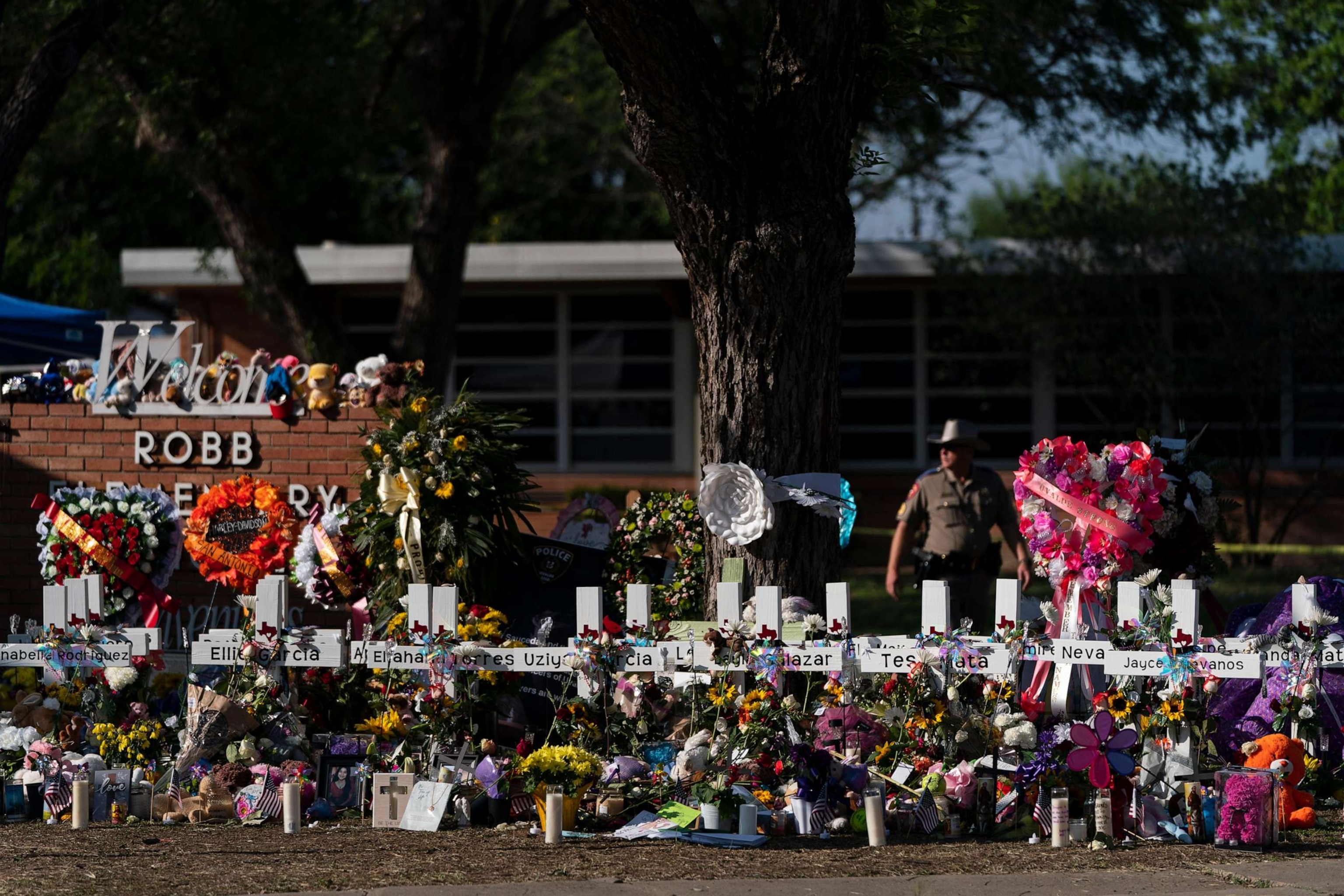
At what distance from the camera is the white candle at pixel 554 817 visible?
5750 mm

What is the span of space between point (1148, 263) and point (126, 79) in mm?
10485

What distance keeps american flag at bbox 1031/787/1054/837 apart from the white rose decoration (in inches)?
67.8

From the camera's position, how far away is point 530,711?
6977 mm

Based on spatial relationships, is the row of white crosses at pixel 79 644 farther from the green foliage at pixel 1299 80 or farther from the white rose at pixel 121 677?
the green foliage at pixel 1299 80

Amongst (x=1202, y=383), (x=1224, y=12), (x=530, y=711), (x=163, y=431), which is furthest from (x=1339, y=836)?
(x=1224, y=12)

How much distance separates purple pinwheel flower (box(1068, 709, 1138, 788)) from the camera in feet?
18.9

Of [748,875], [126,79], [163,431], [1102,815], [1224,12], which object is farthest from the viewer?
[1224,12]

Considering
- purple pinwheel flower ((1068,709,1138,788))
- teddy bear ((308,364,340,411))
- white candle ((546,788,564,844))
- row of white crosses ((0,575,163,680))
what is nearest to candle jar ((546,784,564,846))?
white candle ((546,788,564,844))

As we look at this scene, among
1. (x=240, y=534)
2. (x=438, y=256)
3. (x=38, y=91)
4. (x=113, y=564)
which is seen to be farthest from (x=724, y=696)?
(x=438, y=256)

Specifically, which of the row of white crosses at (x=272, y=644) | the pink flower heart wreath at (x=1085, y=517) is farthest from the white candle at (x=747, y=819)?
the row of white crosses at (x=272, y=644)

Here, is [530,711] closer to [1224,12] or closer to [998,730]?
[998,730]

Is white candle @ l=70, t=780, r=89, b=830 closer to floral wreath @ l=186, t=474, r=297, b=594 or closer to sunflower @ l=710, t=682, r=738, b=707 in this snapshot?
floral wreath @ l=186, t=474, r=297, b=594

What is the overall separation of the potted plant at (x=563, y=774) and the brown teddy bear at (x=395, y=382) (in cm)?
282

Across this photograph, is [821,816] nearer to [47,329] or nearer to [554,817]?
[554,817]
